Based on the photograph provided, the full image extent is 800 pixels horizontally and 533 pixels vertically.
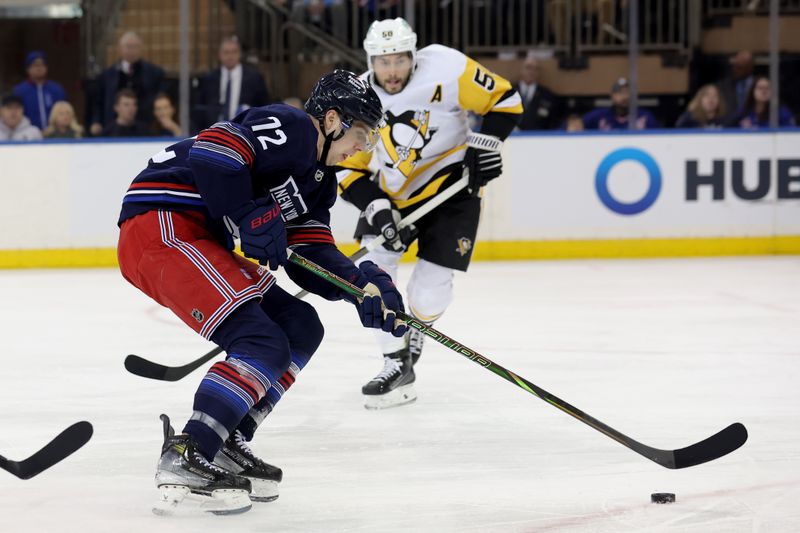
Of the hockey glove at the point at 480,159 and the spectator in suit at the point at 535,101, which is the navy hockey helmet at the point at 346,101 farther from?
the spectator in suit at the point at 535,101

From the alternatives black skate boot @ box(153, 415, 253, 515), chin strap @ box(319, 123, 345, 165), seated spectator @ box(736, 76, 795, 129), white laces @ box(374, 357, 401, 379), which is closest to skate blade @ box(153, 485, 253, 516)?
black skate boot @ box(153, 415, 253, 515)

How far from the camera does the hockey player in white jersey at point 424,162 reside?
387 cm

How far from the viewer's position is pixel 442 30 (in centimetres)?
795

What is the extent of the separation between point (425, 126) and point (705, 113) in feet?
12.9

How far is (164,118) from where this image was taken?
727 centimetres

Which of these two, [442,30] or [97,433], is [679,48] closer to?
[442,30]

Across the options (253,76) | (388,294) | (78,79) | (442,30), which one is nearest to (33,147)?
(78,79)

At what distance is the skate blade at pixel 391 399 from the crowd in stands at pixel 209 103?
12.5ft

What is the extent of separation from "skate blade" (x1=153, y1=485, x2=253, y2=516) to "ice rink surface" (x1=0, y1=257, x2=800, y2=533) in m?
0.02

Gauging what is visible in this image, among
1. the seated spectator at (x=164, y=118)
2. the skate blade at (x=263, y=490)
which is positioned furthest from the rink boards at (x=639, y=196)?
the skate blade at (x=263, y=490)

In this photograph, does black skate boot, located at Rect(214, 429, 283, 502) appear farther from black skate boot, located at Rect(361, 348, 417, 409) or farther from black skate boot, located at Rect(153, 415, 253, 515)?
black skate boot, located at Rect(361, 348, 417, 409)

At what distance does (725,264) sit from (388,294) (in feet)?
15.4

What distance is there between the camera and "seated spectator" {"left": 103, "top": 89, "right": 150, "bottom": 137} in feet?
23.6

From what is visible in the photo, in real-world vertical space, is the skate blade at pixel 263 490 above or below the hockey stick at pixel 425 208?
below
